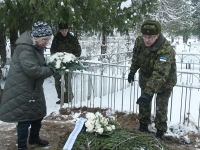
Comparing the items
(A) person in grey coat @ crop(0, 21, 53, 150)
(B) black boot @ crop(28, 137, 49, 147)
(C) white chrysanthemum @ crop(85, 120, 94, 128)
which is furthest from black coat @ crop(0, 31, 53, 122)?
(C) white chrysanthemum @ crop(85, 120, 94, 128)

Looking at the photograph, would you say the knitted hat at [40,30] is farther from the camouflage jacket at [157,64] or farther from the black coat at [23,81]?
the camouflage jacket at [157,64]

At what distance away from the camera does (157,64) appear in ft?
10.9

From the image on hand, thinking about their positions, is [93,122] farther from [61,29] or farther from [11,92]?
[61,29]

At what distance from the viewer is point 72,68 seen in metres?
3.35

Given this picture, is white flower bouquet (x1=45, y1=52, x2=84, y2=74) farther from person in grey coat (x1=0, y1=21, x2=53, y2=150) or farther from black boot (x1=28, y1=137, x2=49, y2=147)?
black boot (x1=28, y1=137, x2=49, y2=147)

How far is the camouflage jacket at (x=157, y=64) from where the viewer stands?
3.28 meters

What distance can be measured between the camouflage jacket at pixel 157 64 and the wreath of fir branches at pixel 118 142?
965 mm

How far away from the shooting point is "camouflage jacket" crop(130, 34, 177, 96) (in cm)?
328

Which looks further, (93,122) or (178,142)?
(178,142)

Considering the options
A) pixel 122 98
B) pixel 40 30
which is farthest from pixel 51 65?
pixel 122 98

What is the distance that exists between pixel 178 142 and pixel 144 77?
42.2 inches

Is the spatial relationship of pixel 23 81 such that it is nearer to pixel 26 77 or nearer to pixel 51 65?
pixel 26 77

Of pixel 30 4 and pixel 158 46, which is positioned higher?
pixel 30 4

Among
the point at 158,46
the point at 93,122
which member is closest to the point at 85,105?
the point at 158,46
